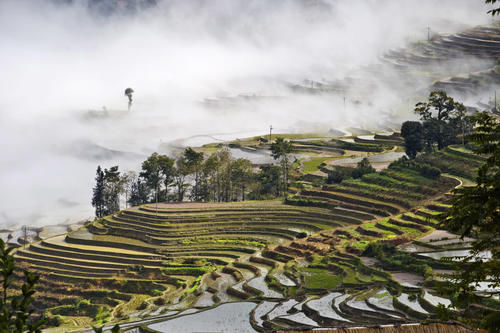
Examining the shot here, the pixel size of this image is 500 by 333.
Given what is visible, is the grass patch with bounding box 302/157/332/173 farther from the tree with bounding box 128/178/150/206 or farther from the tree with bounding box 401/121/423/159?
the tree with bounding box 128/178/150/206

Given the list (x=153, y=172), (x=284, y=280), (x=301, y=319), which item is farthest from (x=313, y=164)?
(x=301, y=319)

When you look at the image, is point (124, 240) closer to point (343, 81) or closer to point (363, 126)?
point (363, 126)

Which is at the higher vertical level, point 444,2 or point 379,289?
point 444,2

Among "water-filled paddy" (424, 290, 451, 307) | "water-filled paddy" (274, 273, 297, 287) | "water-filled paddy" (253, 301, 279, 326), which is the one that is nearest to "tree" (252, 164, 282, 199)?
"water-filled paddy" (274, 273, 297, 287)

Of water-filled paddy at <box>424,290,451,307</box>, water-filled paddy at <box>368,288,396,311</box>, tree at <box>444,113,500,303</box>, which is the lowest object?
water-filled paddy at <box>368,288,396,311</box>

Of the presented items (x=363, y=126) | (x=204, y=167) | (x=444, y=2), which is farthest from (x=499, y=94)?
(x=204, y=167)

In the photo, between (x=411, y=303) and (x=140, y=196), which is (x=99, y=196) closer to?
(x=140, y=196)

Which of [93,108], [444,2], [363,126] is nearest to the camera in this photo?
[363,126]
